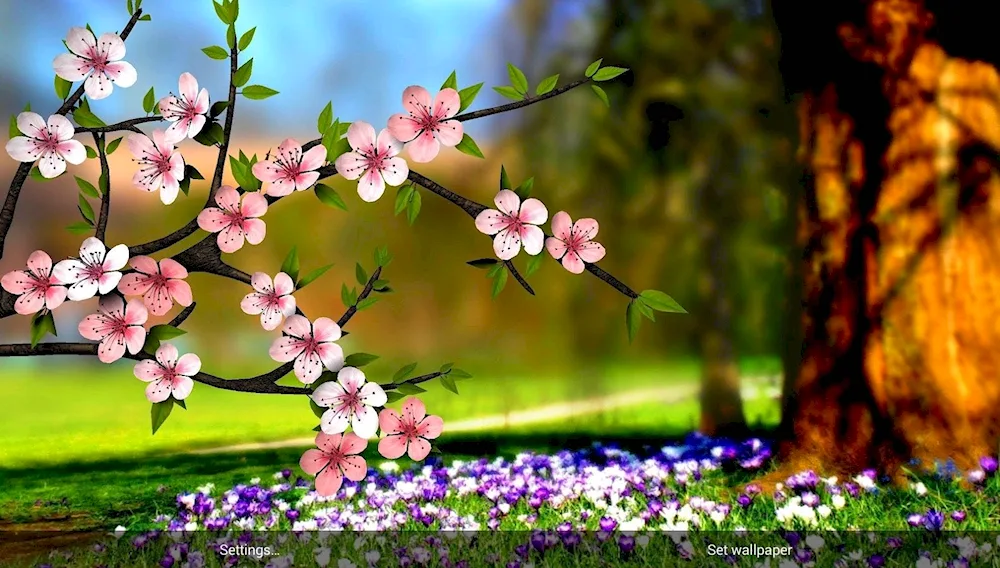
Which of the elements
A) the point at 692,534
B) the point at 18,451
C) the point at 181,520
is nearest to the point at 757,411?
the point at 692,534

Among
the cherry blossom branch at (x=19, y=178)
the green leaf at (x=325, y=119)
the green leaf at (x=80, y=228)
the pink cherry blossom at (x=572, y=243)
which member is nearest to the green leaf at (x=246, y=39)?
the green leaf at (x=325, y=119)

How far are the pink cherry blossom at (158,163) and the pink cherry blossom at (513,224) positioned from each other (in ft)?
2.52

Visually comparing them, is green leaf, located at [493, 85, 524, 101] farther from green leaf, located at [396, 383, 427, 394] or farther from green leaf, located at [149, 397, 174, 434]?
green leaf, located at [149, 397, 174, 434]

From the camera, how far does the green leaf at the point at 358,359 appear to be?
209cm

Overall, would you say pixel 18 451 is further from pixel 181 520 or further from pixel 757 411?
pixel 757 411

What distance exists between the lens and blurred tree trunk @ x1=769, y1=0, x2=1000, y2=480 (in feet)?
14.4

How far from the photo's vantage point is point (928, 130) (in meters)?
4.54

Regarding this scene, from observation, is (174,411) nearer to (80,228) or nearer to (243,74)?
(80,228)

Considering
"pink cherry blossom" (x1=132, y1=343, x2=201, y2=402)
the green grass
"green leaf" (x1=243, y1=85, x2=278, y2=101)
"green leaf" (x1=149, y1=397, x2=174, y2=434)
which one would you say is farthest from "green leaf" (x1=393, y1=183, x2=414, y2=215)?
the green grass

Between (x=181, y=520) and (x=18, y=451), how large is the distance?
7.81 ft

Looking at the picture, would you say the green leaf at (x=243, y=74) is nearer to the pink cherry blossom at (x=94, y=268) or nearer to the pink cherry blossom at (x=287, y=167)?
the pink cherry blossom at (x=287, y=167)

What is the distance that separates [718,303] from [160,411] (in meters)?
5.72

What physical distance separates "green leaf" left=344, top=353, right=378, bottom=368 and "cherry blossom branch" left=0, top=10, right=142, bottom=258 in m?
1.05

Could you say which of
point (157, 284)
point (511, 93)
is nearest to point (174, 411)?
point (157, 284)
